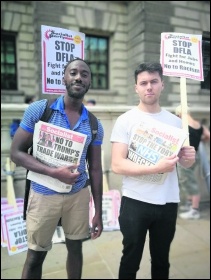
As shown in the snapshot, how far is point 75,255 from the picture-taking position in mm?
1785

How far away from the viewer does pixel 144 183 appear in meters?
1.58

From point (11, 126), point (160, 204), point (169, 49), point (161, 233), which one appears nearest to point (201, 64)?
point (169, 49)

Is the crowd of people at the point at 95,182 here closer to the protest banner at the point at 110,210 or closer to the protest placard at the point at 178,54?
the protest placard at the point at 178,54

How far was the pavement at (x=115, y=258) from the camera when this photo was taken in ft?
8.40

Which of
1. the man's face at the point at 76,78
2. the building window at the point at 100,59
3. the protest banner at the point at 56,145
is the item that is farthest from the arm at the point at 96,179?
the building window at the point at 100,59

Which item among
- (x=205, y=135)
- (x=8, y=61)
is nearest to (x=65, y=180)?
(x=205, y=135)

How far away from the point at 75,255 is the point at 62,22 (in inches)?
374

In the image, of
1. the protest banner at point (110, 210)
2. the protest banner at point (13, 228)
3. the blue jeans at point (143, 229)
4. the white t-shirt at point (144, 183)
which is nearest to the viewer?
the white t-shirt at point (144, 183)

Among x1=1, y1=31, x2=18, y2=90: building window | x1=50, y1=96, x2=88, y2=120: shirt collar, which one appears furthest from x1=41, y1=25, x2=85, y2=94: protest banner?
x1=1, y1=31, x2=18, y2=90: building window

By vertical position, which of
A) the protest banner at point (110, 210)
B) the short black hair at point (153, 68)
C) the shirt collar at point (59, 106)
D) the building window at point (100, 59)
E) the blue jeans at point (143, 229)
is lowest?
the protest banner at point (110, 210)

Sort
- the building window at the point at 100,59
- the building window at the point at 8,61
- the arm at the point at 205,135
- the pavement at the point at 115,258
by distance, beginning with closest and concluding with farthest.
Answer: the pavement at the point at 115,258 < the arm at the point at 205,135 < the building window at the point at 100,59 < the building window at the point at 8,61

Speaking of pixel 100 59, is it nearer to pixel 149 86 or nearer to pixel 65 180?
pixel 149 86

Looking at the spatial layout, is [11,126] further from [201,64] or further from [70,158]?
[201,64]

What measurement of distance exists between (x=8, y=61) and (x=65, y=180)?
998 centimetres
